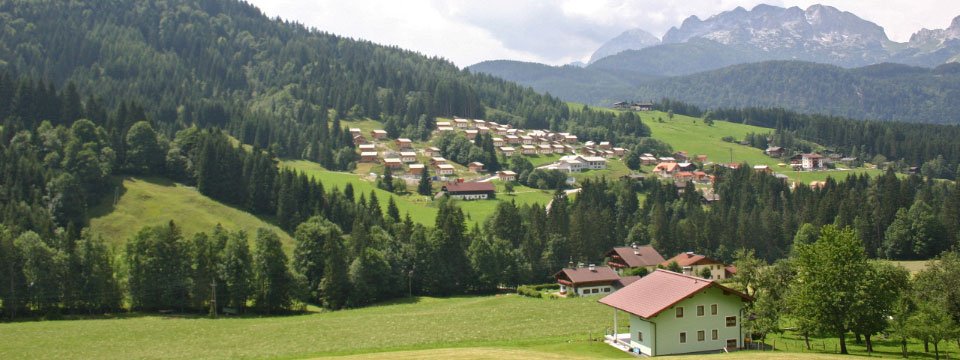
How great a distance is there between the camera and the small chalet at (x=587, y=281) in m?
88.8

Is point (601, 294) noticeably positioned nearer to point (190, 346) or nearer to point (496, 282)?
point (496, 282)

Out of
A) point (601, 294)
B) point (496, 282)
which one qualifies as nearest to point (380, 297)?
point (496, 282)

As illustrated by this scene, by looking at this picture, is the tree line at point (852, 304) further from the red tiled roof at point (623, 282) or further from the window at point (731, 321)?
the red tiled roof at point (623, 282)

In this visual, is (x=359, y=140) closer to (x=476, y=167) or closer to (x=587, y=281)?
(x=476, y=167)

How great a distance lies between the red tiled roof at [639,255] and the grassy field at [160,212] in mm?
45069

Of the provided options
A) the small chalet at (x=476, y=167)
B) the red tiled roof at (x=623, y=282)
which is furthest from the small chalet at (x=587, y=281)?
the small chalet at (x=476, y=167)

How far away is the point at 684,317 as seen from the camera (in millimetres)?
47125

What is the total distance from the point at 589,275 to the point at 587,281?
5.43ft

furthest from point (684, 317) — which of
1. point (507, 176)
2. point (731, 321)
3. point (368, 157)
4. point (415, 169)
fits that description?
point (368, 157)

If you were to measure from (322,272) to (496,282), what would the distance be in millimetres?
21869

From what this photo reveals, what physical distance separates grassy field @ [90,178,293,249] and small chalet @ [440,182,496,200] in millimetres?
51108

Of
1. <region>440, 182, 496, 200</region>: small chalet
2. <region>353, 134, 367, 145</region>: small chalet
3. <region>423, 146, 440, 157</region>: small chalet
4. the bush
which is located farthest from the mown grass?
<region>353, 134, 367, 145</region>: small chalet

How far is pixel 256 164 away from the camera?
372 feet

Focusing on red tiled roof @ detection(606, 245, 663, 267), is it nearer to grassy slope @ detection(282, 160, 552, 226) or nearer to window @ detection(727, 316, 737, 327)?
grassy slope @ detection(282, 160, 552, 226)
